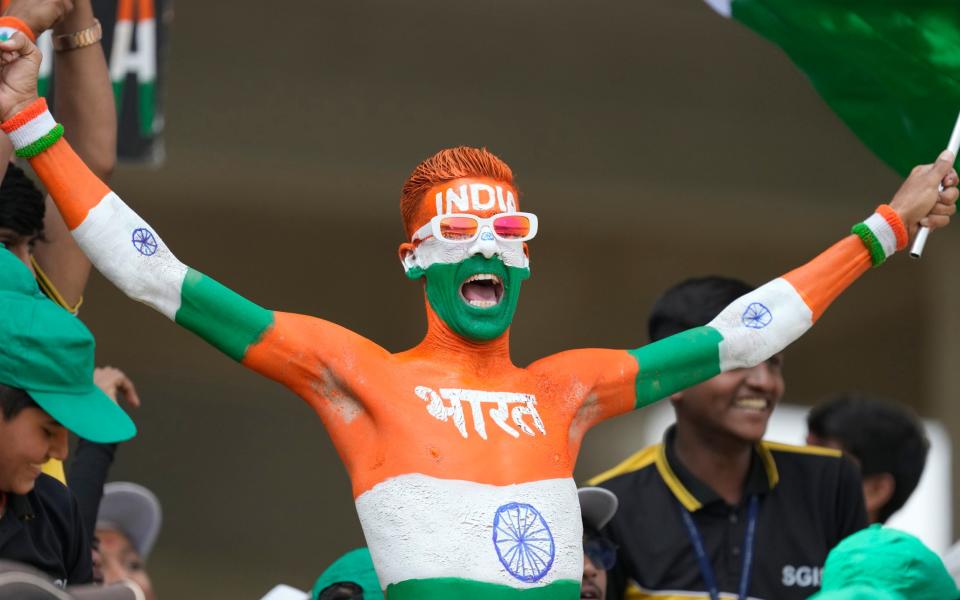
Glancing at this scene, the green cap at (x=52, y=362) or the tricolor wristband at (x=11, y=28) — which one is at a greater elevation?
the tricolor wristband at (x=11, y=28)

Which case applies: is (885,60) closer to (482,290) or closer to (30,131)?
(482,290)

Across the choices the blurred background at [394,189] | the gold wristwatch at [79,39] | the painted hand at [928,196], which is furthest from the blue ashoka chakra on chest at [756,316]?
the blurred background at [394,189]

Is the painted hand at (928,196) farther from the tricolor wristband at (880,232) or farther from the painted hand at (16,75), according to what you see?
the painted hand at (16,75)

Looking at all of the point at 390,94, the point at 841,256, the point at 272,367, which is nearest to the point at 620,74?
the point at 390,94

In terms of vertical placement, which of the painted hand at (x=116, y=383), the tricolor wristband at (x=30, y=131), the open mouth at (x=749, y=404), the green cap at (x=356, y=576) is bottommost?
the green cap at (x=356, y=576)

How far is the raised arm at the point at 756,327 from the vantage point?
3.76 m

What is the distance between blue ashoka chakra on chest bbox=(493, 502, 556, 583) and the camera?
11.2ft

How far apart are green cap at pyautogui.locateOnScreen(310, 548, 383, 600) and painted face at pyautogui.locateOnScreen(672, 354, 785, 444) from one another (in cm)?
112

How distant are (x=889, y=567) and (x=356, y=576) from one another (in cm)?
119

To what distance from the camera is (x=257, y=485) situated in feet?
30.2

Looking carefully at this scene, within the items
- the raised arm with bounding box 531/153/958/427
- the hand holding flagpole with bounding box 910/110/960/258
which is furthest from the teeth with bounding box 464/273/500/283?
the hand holding flagpole with bounding box 910/110/960/258

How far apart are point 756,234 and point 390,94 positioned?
7.50 ft

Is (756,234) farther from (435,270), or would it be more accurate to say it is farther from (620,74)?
(435,270)

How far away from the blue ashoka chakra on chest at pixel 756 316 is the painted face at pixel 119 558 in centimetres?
187
